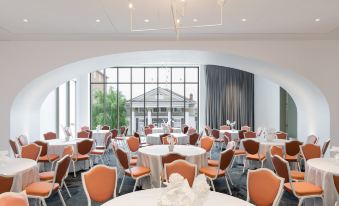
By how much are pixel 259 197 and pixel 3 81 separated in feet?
24.3

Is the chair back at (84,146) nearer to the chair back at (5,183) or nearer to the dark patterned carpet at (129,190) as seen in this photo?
the dark patterned carpet at (129,190)

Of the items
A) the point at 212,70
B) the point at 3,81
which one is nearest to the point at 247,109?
the point at 212,70

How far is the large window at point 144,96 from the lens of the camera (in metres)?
15.8

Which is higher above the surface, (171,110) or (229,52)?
(229,52)

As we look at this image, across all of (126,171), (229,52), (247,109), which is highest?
(229,52)

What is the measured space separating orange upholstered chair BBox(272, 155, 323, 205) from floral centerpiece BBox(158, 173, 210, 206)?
8.83ft

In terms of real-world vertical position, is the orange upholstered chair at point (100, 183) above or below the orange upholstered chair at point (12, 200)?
below

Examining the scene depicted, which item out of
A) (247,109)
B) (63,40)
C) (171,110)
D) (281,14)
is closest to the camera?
(281,14)

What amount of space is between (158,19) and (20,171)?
13.1ft

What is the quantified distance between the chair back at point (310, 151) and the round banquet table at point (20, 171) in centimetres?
513

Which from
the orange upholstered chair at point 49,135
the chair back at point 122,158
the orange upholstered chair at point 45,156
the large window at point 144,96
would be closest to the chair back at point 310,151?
the chair back at point 122,158

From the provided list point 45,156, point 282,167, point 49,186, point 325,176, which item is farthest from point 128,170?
point 325,176

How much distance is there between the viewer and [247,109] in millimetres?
14883

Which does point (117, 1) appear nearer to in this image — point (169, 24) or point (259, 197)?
point (169, 24)
